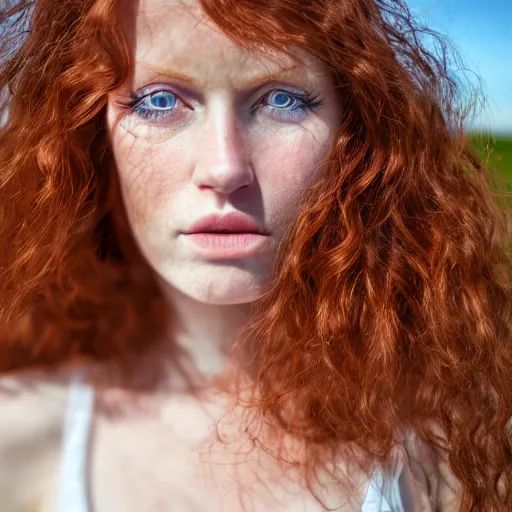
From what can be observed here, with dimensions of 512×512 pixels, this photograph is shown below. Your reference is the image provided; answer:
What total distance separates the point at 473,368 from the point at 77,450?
0.64 meters

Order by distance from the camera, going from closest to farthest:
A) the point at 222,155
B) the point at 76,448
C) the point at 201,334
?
1. the point at 222,155
2. the point at 76,448
3. the point at 201,334

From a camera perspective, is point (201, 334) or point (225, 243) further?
point (201, 334)

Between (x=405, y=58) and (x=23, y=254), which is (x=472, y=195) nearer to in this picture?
(x=405, y=58)

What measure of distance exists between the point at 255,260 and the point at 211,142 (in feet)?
0.60

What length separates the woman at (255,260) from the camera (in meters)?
1.07

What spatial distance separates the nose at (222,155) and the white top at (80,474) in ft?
1.36

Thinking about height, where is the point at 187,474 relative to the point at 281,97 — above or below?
below

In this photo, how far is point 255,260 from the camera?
1097 millimetres

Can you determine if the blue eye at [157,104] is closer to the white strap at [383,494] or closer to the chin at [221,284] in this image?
the chin at [221,284]

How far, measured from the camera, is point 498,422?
1.22 m

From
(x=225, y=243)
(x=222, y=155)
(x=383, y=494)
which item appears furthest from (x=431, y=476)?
(x=222, y=155)

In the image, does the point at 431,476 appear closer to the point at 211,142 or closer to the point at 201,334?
the point at 201,334

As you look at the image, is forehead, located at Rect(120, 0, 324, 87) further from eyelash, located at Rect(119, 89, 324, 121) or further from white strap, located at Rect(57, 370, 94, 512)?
white strap, located at Rect(57, 370, 94, 512)

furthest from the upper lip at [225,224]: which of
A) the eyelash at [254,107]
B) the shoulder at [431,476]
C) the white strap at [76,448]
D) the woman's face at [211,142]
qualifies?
the shoulder at [431,476]
